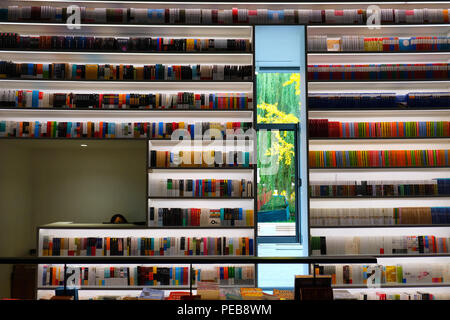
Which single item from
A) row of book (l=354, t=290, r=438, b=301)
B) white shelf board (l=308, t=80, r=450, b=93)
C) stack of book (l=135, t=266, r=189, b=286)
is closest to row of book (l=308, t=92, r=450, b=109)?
white shelf board (l=308, t=80, r=450, b=93)

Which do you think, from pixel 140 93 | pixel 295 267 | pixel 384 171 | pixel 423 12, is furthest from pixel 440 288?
pixel 140 93

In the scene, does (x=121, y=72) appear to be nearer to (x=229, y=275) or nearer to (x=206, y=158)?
(x=206, y=158)

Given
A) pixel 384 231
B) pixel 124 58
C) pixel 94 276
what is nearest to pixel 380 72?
pixel 384 231

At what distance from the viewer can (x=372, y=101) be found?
417cm

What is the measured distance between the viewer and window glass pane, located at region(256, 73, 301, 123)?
18.9 feet

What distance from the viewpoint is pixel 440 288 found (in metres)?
4.13

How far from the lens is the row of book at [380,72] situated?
4172mm

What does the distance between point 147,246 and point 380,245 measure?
2591 mm

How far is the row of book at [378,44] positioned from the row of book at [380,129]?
859mm

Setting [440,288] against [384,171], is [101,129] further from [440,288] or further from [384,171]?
[440,288]

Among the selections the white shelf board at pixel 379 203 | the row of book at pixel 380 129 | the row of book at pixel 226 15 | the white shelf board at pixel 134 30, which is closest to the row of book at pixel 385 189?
the white shelf board at pixel 379 203

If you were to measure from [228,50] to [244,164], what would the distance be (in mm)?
1336

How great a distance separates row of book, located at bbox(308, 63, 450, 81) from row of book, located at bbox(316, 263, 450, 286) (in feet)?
7.02

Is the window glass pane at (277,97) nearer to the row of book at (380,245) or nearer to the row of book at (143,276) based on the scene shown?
the row of book at (380,245)
